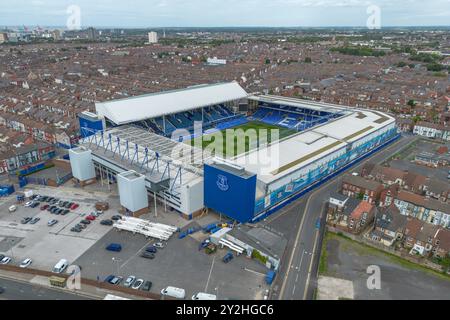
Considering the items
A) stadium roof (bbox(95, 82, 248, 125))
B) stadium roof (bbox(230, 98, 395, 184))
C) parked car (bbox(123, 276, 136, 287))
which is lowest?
parked car (bbox(123, 276, 136, 287))

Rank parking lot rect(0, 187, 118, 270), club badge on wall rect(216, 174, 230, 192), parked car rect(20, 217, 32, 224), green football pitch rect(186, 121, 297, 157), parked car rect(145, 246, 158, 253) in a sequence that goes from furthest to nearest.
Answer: green football pitch rect(186, 121, 297, 157) < parked car rect(20, 217, 32, 224) < club badge on wall rect(216, 174, 230, 192) < parked car rect(145, 246, 158, 253) < parking lot rect(0, 187, 118, 270)

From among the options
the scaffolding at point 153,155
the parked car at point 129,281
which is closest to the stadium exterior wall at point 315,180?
the scaffolding at point 153,155

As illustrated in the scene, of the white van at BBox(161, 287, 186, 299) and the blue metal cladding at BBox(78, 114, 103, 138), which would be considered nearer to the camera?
the white van at BBox(161, 287, 186, 299)

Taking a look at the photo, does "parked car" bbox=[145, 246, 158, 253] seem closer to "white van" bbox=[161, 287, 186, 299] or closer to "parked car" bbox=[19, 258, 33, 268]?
"white van" bbox=[161, 287, 186, 299]

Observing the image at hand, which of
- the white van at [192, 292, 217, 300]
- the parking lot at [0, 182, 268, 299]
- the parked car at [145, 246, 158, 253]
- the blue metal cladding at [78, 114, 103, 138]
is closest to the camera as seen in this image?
the white van at [192, 292, 217, 300]

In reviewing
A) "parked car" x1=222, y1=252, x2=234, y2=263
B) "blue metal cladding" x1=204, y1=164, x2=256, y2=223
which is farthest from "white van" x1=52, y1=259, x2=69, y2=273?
"blue metal cladding" x1=204, y1=164, x2=256, y2=223

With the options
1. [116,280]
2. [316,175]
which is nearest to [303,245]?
[316,175]

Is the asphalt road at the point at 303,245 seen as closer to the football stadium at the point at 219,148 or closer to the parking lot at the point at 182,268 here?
the football stadium at the point at 219,148

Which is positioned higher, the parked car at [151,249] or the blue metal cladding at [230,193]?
the blue metal cladding at [230,193]
